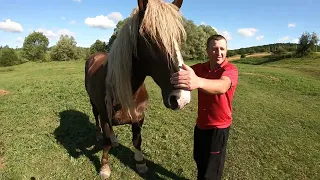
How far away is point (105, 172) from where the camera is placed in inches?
163

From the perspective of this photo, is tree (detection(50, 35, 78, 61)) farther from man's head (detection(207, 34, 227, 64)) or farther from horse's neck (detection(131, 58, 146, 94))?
man's head (detection(207, 34, 227, 64))

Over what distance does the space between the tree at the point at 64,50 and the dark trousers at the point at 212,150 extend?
170 ft

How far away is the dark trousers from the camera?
2.96 m

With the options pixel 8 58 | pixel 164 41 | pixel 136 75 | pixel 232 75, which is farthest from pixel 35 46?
pixel 232 75

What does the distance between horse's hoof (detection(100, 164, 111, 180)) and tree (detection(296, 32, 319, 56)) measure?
142ft

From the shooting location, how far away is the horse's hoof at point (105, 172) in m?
4.11

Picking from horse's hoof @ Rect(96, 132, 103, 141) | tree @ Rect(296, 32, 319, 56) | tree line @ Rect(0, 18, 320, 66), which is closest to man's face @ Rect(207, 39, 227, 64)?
horse's hoof @ Rect(96, 132, 103, 141)

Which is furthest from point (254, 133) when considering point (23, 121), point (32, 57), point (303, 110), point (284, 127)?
point (32, 57)

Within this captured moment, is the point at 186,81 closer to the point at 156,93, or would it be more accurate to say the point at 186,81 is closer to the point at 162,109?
the point at 162,109

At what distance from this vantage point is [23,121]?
21.0 ft

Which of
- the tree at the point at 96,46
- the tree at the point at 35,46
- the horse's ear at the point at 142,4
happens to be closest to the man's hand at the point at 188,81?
the horse's ear at the point at 142,4

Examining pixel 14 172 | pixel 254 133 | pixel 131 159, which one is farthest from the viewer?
pixel 254 133

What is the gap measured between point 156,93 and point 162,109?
93.5 inches

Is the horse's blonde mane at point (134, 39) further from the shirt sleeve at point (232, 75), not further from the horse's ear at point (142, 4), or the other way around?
the shirt sleeve at point (232, 75)
